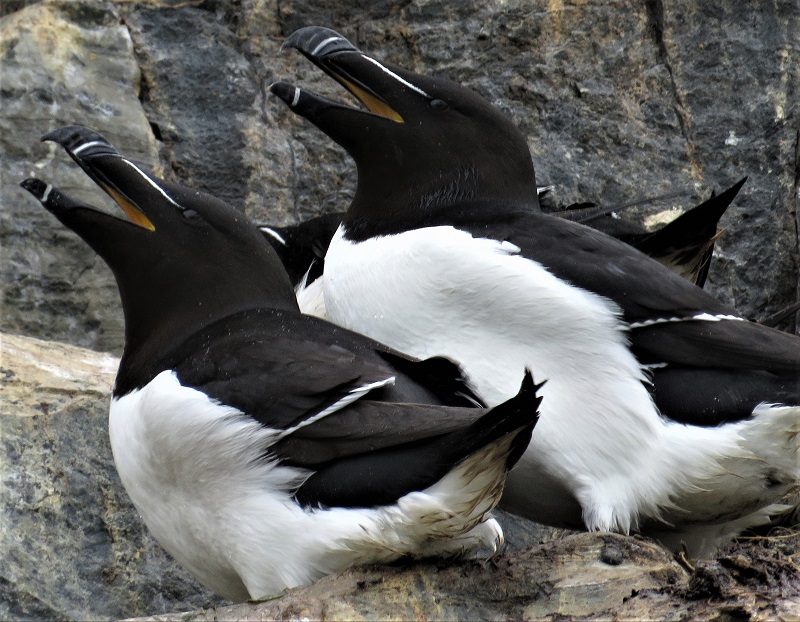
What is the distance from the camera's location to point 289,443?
3666mm

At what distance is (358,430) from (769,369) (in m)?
1.33

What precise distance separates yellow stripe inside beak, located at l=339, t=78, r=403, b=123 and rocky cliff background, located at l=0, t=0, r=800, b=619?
1.73m

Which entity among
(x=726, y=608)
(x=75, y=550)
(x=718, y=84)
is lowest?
(x=75, y=550)

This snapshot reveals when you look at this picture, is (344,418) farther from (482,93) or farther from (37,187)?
(482,93)

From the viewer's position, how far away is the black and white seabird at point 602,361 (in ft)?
13.5

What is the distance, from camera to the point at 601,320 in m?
4.17

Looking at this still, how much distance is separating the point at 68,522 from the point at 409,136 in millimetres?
1831

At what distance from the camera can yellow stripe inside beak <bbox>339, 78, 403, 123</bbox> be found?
16.3ft

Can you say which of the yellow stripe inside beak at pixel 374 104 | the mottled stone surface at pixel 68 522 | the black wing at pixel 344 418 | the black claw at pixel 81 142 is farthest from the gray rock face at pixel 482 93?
the black wing at pixel 344 418

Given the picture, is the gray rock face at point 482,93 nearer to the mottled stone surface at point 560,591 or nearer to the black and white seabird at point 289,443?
the black and white seabird at point 289,443

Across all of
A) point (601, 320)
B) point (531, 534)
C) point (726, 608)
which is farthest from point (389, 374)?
point (531, 534)

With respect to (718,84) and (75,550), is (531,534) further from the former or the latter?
(718,84)

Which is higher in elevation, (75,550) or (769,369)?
(769,369)

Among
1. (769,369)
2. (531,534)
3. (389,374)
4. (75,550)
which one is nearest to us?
(389,374)
